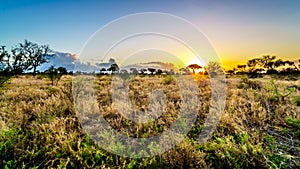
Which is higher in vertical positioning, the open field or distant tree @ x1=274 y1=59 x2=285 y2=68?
distant tree @ x1=274 y1=59 x2=285 y2=68

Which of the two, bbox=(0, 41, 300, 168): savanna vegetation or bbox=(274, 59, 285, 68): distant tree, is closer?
bbox=(0, 41, 300, 168): savanna vegetation

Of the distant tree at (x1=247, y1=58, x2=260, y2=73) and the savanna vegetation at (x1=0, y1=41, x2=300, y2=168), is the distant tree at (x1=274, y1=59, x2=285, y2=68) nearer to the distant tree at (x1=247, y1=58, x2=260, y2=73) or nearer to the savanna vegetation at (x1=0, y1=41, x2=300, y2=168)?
the distant tree at (x1=247, y1=58, x2=260, y2=73)

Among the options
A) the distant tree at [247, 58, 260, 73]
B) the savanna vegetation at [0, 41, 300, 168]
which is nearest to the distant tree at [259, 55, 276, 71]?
the distant tree at [247, 58, 260, 73]

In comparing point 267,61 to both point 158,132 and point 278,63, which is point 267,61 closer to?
point 278,63

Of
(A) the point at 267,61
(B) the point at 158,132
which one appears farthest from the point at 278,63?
(B) the point at 158,132

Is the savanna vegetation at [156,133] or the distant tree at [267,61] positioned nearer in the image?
the savanna vegetation at [156,133]

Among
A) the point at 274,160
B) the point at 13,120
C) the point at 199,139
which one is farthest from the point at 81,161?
the point at 274,160

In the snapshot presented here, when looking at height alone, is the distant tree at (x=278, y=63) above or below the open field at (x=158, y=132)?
above

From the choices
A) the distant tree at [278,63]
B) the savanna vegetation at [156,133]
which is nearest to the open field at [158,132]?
the savanna vegetation at [156,133]

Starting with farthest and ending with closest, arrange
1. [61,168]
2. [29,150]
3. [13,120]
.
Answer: [13,120] → [29,150] → [61,168]

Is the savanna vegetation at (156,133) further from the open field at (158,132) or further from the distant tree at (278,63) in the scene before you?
the distant tree at (278,63)

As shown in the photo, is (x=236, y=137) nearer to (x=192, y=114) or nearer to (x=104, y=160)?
(x=192, y=114)

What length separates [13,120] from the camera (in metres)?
5.32

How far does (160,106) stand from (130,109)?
32.9 inches
